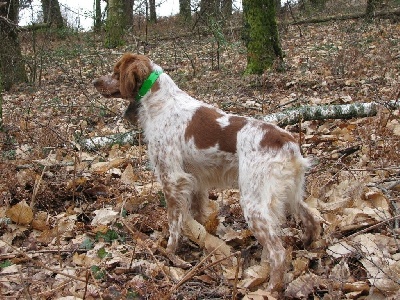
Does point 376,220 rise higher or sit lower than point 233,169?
lower

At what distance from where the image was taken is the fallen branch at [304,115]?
6.53 m

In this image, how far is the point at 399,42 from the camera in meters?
12.5

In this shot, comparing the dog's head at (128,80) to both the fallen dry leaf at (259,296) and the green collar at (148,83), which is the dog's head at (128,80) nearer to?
the green collar at (148,83)

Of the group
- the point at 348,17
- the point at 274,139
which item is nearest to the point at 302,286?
the point at 274,139

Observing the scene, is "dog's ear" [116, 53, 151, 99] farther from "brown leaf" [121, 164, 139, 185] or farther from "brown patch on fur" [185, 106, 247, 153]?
"brown leaf" [121, 164, 139, 185]

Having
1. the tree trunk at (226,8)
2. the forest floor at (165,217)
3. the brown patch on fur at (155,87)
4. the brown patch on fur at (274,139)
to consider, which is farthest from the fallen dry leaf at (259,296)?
the tree trunk at (226,8)

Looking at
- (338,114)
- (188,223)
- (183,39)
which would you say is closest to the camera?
(188,223)

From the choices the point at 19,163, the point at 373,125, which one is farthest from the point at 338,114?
the point at 19,163

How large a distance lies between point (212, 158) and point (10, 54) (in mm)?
10171

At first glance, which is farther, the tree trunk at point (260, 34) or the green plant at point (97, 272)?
the tree trunk at point (260, 34)

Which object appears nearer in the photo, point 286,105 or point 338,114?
point 338,114

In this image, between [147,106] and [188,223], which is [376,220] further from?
[147,106]

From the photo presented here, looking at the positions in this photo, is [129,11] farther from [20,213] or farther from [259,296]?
[259,296]

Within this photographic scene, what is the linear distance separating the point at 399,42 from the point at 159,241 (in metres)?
10.6
